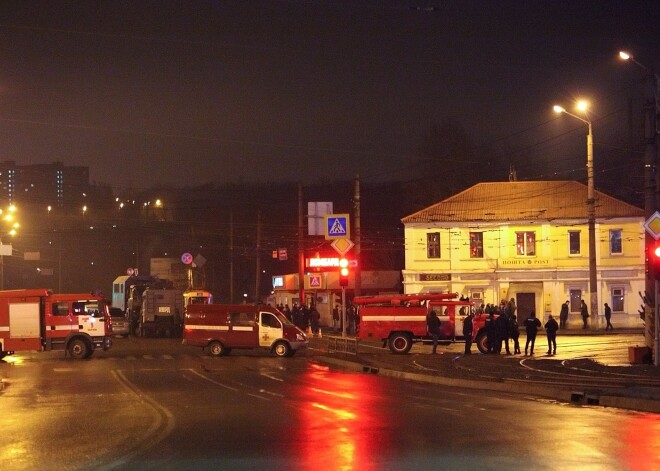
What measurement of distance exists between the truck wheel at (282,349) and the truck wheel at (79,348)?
7.96 meters

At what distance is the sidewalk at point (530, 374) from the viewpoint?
2003 centimetres

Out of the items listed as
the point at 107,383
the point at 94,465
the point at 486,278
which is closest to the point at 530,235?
the point at 486,278

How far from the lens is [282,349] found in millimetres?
37844

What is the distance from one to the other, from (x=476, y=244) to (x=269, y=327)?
30.8m

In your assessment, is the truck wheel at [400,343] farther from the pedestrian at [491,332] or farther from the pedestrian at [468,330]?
the pedestrian at [491,332]

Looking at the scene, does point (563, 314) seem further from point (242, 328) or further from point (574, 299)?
point (242, 328)

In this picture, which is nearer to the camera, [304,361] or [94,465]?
[94,465]

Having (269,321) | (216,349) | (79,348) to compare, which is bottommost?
(216,349)

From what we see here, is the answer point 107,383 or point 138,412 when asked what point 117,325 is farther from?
point 138,412

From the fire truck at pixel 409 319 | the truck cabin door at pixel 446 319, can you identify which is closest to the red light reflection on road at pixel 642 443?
the fire truck at pixel 409 319

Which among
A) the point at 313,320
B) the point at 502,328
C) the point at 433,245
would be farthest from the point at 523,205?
the point at 502,328

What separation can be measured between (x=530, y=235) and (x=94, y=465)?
55.8 meters

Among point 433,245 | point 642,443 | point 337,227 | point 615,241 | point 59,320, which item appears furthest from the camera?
point 433,245

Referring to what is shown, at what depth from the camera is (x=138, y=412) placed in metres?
18.4
